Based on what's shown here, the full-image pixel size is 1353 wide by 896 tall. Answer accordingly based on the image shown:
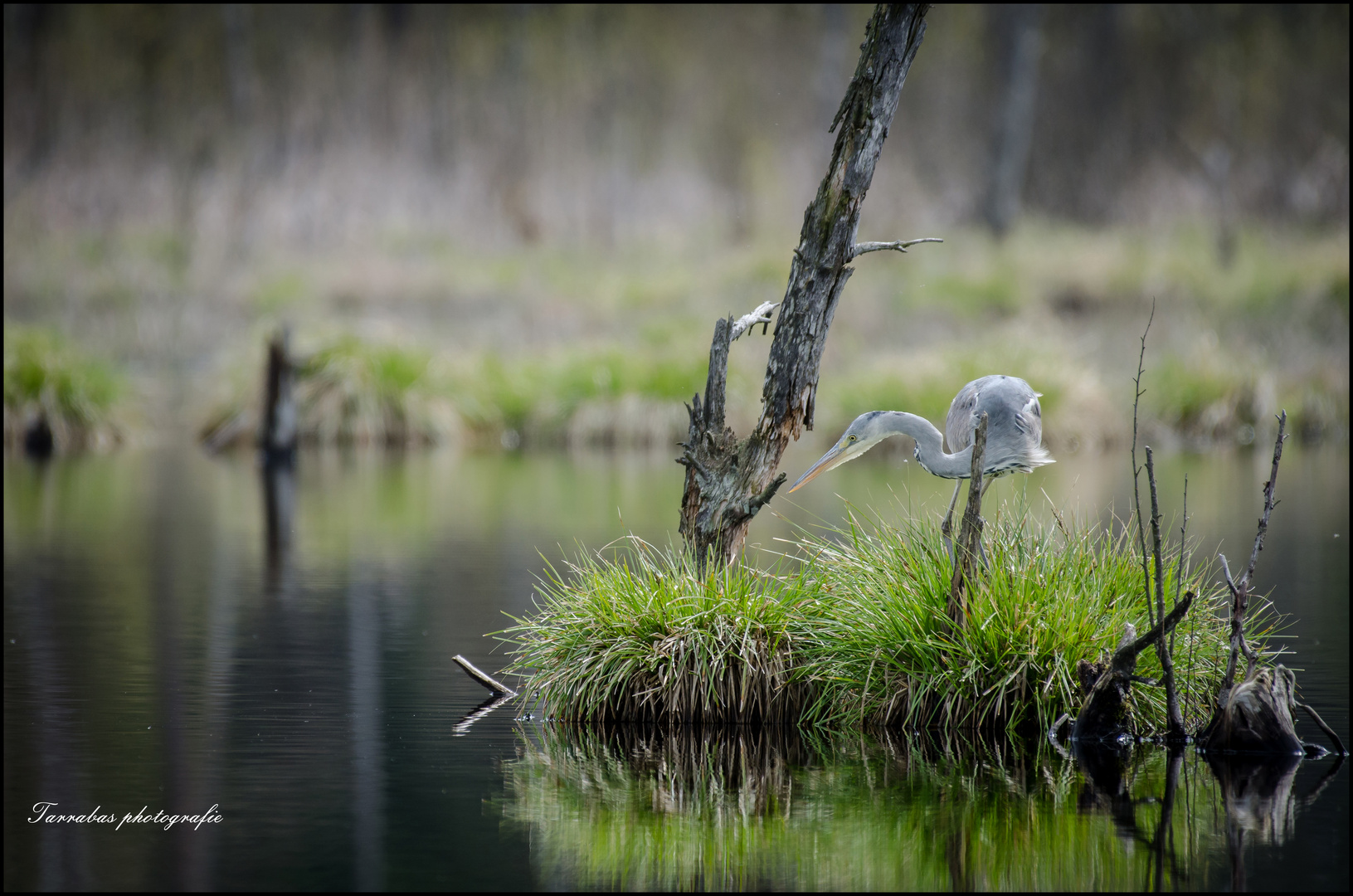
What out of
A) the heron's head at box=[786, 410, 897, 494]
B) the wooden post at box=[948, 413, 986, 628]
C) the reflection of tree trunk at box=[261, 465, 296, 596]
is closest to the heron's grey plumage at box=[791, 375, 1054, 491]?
the heron's head at box=[786, 410, 897, 494]

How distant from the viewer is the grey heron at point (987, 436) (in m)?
5.18

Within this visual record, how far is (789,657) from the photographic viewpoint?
5281 millimetres

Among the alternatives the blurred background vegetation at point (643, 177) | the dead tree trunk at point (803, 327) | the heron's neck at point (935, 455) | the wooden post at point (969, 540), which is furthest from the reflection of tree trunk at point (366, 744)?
the blurred background vegetation at point (643, 177)

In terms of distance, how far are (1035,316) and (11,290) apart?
19698mm

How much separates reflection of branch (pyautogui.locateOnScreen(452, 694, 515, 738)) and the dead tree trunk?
0.99 meters

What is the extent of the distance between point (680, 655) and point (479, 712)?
861 mm

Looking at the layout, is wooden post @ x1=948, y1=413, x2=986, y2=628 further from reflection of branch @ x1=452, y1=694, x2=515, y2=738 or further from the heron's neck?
reflection of branch @ x1=452, y1=694, x2=515, y2=738

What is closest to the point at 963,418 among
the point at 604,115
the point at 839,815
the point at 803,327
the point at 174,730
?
the point at 803,327

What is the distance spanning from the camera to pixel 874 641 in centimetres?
514

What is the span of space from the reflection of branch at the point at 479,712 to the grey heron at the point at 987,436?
59.2 inches

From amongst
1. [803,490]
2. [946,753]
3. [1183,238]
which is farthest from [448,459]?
[1183,238]

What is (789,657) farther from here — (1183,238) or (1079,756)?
(1183,238)

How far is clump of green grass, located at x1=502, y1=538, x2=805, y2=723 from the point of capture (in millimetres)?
5203

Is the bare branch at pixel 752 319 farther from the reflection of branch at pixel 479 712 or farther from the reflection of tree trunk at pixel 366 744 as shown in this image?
the reflection of tree trunk at pixel 366 744
